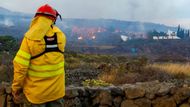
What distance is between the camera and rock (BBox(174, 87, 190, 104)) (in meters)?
9.96

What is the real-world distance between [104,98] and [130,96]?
48 centimetres

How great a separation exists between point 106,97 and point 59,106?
9.28ft

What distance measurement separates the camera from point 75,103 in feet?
32.6

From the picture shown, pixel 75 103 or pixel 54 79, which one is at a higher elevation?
pixel 54 79

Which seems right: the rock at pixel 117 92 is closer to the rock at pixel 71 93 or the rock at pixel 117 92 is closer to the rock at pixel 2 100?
the rock at pixel 71 93

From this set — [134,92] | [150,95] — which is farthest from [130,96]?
[150,95]

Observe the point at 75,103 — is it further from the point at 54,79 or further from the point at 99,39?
the point at 99,39

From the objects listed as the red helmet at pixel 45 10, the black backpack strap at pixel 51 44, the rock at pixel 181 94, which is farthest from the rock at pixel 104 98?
the red helmet at pixel 45 10

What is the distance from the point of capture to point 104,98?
10242mm

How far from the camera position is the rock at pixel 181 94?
32.7 ft

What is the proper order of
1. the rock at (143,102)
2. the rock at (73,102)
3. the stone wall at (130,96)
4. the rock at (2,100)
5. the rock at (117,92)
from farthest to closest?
the rock at (117,92)
the rock at (143,102)
the stone wall at (130,96)
the rock at (73,102)
the rock at (2,100)

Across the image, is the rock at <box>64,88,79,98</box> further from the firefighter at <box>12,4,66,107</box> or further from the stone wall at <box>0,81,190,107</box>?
the firefighter at <box>12,4,66,107</box>

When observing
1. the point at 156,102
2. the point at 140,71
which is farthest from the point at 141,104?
the point at 140,71

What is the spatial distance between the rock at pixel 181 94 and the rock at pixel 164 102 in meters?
0.09
